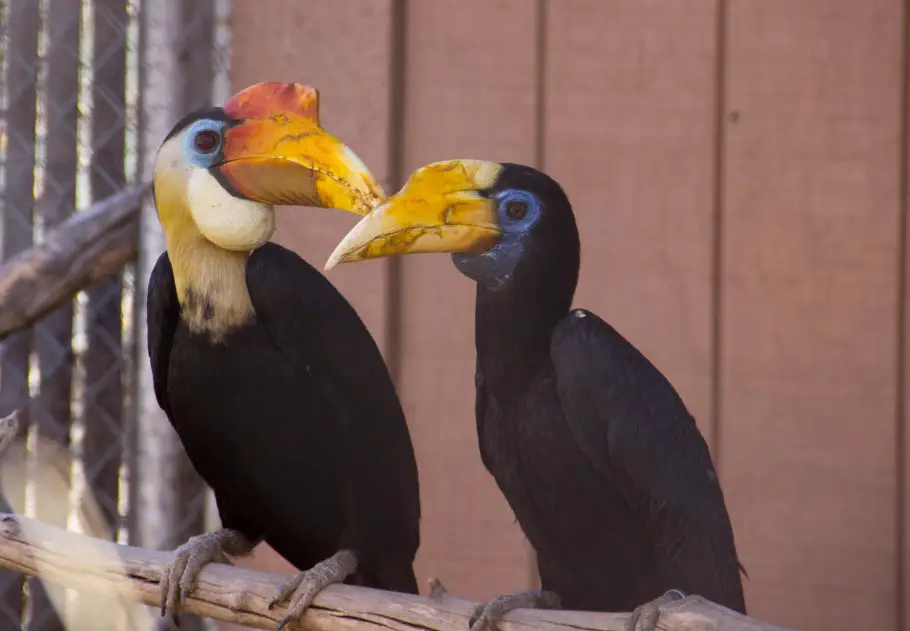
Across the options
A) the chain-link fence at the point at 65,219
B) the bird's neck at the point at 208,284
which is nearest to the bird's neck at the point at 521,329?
the bird's neck at the point at 208,284

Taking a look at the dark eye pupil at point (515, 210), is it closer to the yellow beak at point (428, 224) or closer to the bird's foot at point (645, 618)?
the yellow beak at point (428, 224)

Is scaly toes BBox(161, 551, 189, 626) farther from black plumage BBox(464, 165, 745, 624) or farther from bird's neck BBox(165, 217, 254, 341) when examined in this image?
black plumage BBox(464, 165, 745, 624)

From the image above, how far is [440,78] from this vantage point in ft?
5.59

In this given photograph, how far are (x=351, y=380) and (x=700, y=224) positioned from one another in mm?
511

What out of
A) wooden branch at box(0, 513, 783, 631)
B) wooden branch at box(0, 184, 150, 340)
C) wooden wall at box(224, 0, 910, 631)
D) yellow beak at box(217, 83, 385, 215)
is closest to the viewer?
wooden branch at box(0, 513, 783, 631)

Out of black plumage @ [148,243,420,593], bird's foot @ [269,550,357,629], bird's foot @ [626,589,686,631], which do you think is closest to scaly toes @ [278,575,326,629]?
bird's foot @ [269,550,357,629]

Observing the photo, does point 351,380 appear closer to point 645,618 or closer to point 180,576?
point 180,576

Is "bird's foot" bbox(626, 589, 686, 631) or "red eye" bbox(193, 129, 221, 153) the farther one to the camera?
"red eye" bbox(193, 129, 221, 153)

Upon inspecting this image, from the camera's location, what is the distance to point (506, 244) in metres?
1.39

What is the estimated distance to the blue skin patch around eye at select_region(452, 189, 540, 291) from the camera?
4.58 feet

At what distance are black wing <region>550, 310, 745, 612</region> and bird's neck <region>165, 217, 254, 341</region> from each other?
14.7 inches

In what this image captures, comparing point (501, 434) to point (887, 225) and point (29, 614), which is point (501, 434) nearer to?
point (887, 225)

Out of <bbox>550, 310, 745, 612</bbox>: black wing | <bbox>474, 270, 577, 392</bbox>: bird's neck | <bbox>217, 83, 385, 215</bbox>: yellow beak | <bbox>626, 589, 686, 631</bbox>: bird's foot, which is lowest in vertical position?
<bbox>626, 589, 686, 631</bbox>: bird's foot

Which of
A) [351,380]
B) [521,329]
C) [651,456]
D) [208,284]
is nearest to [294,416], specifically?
[351,380]
